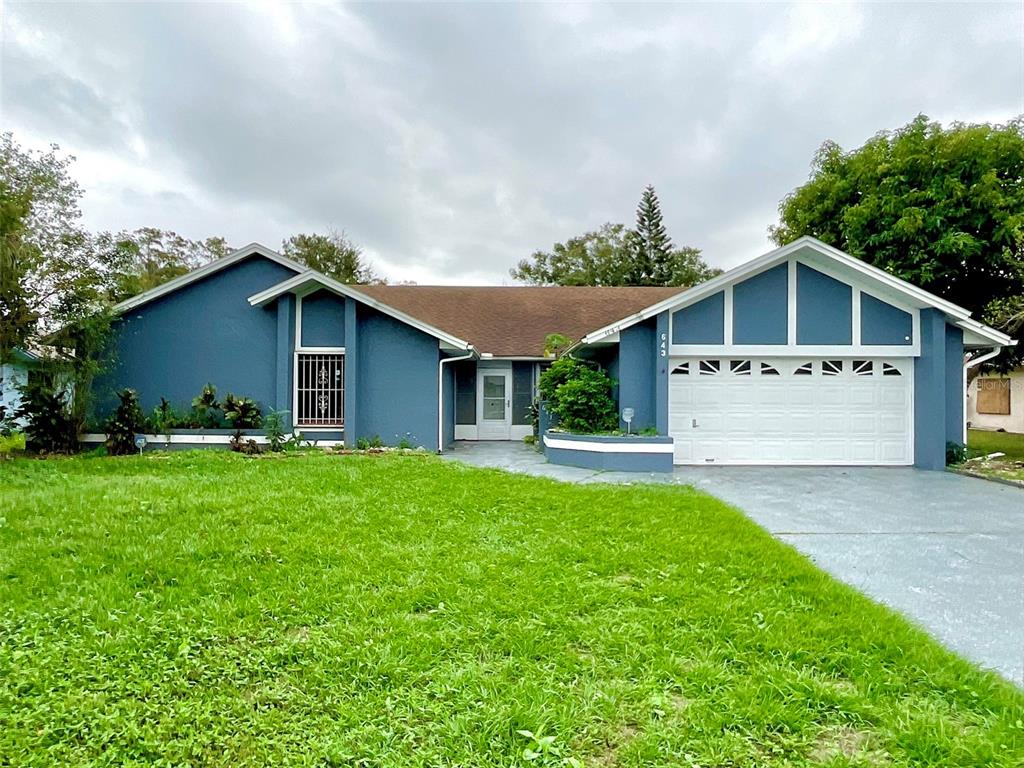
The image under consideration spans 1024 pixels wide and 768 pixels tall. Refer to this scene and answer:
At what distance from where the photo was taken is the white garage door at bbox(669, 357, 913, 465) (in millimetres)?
10820

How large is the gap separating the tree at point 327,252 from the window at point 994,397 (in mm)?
30884

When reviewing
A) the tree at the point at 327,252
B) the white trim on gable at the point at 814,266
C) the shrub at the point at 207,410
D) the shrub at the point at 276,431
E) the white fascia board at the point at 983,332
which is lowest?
the shrub at the point at 276,431

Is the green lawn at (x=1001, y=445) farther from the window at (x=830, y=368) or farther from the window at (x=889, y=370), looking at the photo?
the window at (x=830, y=368)

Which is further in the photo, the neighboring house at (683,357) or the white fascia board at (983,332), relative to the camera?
the neighboring house at (683,357)

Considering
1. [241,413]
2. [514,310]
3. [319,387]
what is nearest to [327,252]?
[514,310]

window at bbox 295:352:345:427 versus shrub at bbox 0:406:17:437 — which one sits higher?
window at bbox 295:352:345:427

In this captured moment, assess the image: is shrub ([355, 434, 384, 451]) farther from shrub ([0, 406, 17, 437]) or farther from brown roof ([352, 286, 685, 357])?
shrub ([0, 406, 17, 437])

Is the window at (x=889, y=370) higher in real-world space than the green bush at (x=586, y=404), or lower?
higher

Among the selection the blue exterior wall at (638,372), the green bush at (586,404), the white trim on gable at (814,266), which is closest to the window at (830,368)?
the white trim on gable at (814,266)

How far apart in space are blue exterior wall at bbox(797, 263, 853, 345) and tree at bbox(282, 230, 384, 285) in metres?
25.6

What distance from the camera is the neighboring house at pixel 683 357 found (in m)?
10.6

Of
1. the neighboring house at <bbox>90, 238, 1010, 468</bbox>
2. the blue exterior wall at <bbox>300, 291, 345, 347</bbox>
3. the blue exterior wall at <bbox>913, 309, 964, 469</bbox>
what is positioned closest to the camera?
the blue exterior wall at <bbox>913, 309, 964, 469</bbox>

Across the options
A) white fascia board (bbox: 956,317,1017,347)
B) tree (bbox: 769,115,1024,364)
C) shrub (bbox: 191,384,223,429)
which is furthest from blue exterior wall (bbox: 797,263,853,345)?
shrub (bbox: 191,384,223,429)

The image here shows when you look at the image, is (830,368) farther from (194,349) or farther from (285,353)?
A: (194,349)
